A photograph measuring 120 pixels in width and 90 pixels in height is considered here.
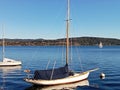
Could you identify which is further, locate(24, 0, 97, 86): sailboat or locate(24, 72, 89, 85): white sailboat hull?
locate(24, 0, 97, 86): sailboat

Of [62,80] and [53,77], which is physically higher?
[53,77]

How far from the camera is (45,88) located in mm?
41469

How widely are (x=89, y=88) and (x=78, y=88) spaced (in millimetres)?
1782

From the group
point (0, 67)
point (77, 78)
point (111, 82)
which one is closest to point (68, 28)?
point (77, 78)

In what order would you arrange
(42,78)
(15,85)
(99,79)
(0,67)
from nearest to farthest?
(42,78)
(15,85)
(99,79)
(0,67)

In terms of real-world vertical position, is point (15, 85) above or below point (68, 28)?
below

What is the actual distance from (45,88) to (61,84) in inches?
114

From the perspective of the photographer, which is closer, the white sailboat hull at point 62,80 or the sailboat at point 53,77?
the white sailboat hull at point 62,80

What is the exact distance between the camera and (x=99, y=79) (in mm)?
51438

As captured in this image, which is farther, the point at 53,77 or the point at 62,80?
the point at 62,80

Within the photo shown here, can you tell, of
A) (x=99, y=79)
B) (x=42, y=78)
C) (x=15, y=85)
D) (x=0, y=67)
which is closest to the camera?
(x=42, y=78)

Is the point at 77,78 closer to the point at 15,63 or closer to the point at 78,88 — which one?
the point at 78,88

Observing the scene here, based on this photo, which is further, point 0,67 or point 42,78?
point 0,67

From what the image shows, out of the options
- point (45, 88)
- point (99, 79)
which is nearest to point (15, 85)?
point (45, 88)
